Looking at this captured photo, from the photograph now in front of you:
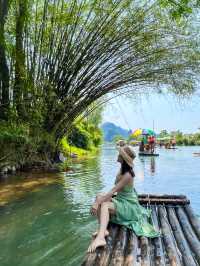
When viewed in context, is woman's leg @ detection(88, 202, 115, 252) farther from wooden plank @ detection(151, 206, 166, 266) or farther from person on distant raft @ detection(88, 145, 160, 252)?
wooden plank @ detection(151, 206, 166, 266)

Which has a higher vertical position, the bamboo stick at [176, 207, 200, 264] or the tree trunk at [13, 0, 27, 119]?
the tree trunk at [13, 0, 27, 119]

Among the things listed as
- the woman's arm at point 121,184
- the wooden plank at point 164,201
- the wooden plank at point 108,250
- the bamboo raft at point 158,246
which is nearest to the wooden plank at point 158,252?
the bamboo raft at point 158,246

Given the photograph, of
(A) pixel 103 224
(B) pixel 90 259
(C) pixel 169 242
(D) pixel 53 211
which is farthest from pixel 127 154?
(D) pixel 53 211

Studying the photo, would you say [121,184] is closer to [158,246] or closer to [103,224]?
[103,224]

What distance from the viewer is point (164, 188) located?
364 inches

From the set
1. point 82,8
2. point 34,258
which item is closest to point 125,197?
point 34,258

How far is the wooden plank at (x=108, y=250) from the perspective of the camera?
2988 millimetres

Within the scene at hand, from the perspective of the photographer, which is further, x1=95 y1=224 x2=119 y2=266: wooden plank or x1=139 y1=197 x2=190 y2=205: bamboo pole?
x1=139 y1=197 x2=190 y2=205: bamboo pole

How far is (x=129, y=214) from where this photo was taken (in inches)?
153

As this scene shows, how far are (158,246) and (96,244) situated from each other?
1.92 ft

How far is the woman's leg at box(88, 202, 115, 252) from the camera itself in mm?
3273

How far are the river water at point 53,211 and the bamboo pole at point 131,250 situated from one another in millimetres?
736

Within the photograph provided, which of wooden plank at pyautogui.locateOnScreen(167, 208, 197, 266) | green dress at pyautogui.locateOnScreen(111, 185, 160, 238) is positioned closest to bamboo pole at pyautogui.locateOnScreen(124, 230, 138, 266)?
green dress at pyautogui.locateOnScreen(111, 185, 160, 238)

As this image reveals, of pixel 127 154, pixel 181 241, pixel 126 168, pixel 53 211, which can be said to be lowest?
pixel 53 211
